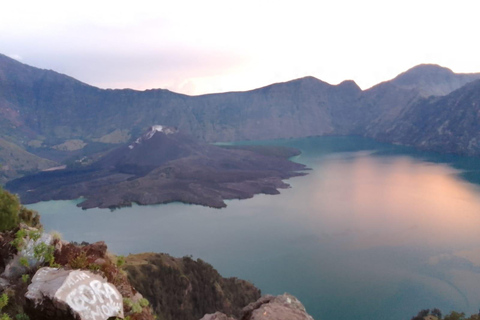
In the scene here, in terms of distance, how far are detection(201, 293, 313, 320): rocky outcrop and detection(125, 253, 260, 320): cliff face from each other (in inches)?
828

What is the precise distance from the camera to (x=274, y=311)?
963 centimetres

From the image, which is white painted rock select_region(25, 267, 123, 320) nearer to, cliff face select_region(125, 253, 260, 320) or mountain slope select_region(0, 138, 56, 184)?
cliff face select_region(125, 253, 260, 320)

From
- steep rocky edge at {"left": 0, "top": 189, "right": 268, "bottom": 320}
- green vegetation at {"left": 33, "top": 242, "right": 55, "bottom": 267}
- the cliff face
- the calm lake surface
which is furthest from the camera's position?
the calm lake surface

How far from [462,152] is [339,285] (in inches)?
5583

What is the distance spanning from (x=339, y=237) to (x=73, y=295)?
57331 millimetres

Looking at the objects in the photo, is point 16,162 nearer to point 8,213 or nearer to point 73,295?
point 8,213

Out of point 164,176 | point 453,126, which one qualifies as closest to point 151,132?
point 164,176

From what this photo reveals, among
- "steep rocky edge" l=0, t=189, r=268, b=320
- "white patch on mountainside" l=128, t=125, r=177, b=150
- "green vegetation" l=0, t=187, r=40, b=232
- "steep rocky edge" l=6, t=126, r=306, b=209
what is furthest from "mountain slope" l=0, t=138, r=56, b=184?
"steep rocky edge" l=0, t=189, r=268, b=320

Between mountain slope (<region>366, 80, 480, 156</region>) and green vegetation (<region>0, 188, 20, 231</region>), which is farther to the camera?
mountain slope (<region>366, 80, 480, 156</region>)

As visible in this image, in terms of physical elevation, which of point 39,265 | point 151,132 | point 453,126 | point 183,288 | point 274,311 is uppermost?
point 453,126

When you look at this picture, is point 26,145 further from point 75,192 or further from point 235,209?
point 235,209

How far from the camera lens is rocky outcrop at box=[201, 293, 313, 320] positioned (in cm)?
939

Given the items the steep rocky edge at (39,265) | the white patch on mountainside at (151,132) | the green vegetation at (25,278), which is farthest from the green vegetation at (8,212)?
the white patch on mountainside at (151,132)

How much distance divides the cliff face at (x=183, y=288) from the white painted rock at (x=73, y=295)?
2318cm
